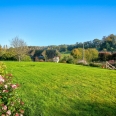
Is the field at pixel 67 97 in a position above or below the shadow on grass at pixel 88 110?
above

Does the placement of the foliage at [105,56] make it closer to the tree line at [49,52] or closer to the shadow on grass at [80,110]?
the tree line at [49,52]

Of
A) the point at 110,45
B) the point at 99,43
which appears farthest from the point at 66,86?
the point at 99,43

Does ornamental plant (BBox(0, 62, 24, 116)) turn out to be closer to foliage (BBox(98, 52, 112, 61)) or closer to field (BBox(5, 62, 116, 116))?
field (BBox(5, 62, 116, 116))

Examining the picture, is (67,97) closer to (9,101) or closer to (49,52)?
(9,101)

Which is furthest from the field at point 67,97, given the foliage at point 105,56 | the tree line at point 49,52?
the foliage at point 105,56

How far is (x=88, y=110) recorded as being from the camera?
4270mm

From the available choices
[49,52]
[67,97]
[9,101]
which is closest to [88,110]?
[67,97]

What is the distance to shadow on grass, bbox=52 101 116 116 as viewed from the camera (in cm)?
408

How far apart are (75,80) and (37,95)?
2.38 meters

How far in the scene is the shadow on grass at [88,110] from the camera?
4.08 metres

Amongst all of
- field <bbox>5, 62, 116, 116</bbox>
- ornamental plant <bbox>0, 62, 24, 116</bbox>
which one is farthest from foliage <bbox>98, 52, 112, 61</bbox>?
ornamental plant <bbox>0, 62, 24, 116</bbox>

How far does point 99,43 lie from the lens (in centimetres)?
5425

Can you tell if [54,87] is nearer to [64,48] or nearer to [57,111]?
[57,111]

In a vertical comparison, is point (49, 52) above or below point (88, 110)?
above
